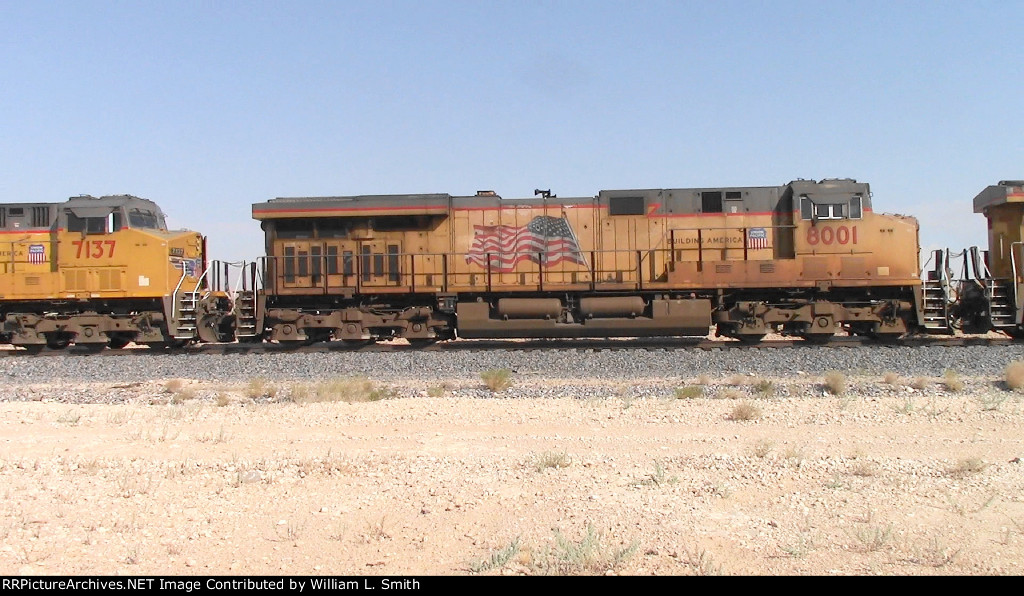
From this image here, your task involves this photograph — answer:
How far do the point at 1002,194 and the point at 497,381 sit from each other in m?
12.7

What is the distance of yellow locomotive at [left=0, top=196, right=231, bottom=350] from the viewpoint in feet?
54.4

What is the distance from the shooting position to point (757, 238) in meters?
16.5

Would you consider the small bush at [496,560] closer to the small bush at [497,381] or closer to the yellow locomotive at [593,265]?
the small bush at [497,381]

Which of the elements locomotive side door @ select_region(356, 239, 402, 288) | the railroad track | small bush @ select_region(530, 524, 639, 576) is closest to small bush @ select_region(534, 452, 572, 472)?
small bush @ select_region(530, 524, 639, 576)

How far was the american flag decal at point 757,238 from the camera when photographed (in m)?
16.5

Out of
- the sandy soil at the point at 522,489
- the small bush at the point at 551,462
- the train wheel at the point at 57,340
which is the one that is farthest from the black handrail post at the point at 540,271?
the train wheel at the point at 57,340

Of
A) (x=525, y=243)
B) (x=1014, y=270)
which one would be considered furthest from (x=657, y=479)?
(x=1014, y=270)

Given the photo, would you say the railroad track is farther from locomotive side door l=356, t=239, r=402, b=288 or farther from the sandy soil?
the sandy soil

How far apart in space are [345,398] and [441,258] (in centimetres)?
657

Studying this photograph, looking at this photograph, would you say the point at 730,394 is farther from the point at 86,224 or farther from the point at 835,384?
the point at 86,224

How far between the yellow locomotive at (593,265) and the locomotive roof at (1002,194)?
7.71ft
